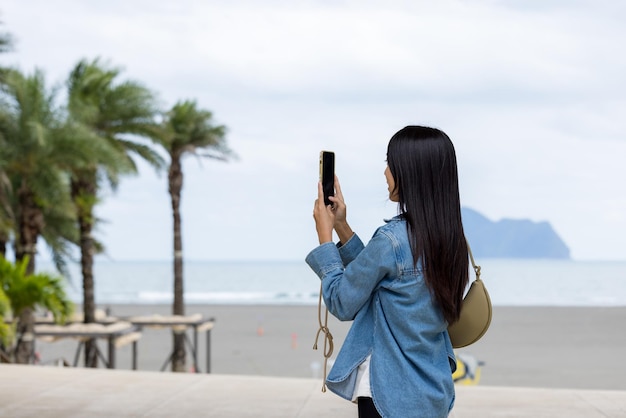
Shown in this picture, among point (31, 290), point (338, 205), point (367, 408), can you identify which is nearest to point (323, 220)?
point (338, 205)

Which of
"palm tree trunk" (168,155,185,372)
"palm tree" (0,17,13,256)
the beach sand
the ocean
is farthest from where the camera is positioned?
the ocean

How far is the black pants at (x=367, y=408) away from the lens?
2658 mm

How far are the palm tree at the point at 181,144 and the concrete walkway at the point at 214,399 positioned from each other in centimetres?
1891

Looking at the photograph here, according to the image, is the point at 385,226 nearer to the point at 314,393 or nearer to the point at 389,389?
the point at 389,389

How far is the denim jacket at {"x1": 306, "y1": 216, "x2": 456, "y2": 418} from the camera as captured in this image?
2.63m

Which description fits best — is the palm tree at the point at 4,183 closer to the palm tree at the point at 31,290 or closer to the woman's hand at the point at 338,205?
the palm tree at the point at 31,290

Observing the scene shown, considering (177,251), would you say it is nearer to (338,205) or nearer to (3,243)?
(3,243)

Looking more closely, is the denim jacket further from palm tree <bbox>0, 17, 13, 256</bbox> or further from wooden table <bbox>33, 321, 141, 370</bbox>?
palm tree <bbox>0, 17, 13, 256</bbox>

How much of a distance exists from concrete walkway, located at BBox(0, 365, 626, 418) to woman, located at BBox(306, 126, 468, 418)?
Answer: 430 cm

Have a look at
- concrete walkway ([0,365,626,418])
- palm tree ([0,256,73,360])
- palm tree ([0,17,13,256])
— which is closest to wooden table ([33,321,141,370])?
palm tree ([0,17,13,256])

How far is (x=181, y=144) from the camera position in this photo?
28203 millimetres

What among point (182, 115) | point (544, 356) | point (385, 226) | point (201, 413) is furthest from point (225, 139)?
point (385, 226)

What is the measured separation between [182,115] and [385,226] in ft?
85.0

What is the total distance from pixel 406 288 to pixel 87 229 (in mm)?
21317
